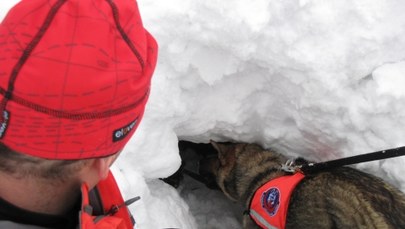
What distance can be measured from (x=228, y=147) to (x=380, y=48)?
6.69ft

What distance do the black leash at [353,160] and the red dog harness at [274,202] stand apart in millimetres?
106

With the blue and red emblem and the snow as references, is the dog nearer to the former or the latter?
the blue and red emblem

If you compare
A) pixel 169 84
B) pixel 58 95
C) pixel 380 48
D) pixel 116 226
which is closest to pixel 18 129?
pixel 58 95

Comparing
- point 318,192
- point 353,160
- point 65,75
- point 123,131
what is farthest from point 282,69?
point 65,75

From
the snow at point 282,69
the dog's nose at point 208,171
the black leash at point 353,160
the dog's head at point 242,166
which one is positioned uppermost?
the snow at point 282,69

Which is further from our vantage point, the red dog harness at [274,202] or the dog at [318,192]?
the red dog harness at [274,202]

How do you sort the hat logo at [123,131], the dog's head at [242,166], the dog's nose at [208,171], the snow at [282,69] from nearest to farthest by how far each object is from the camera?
the hat logo at [123,131] < the snow at [282,69] < the dog's head at [242,166] < the dog's nose at [208,171]

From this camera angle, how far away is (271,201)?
3.92m

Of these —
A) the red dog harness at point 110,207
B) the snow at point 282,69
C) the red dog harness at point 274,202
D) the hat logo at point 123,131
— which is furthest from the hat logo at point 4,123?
the red dog harness at point 274,202

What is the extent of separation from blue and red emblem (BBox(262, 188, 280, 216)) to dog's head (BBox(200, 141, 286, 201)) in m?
0.55

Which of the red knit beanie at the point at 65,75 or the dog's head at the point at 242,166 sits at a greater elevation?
the red knit beanie at the point at 65,75

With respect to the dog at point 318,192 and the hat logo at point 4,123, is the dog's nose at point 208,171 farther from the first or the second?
the hat logo at point 4,123

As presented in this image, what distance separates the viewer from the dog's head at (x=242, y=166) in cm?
464

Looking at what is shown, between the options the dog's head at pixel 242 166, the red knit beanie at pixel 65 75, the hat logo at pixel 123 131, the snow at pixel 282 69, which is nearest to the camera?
the red knit beanie at pixel 65 75
